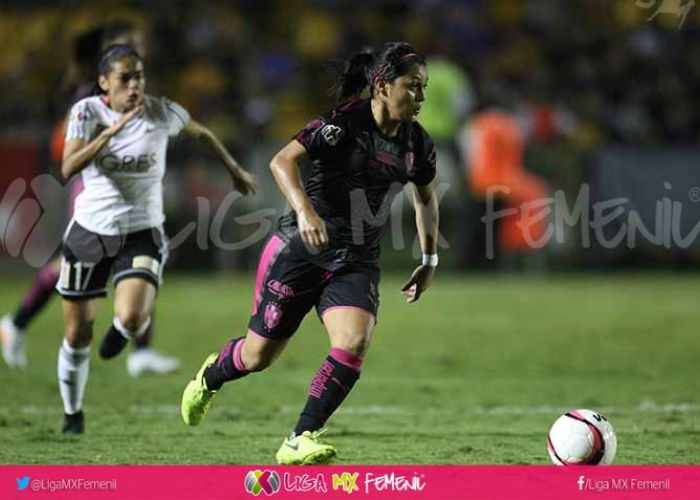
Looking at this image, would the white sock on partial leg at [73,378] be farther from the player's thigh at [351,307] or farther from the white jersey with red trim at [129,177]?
the player's thigh at [351,307]

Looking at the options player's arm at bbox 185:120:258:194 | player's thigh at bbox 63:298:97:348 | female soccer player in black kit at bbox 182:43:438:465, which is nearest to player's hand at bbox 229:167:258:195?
player's arm at bbox 185:120:258:194

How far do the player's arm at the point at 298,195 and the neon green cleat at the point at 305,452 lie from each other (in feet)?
2.78

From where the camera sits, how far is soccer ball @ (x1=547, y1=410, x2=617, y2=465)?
598 centimetres

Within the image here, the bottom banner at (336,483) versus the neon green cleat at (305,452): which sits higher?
the neon green cleat at (305,452)

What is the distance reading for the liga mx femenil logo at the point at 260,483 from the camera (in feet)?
17.6

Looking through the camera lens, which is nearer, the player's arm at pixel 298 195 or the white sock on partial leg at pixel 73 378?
the player's arm at pixel 298 195

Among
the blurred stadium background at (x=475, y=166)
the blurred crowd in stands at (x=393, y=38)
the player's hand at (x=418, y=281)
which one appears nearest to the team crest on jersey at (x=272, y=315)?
the player's hand at (x=418, y=281)

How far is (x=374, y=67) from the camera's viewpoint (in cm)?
623

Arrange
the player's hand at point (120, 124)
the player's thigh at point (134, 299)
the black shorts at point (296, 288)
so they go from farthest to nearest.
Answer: the player's thigh at point (134, 299) → the player's hand at point (120, 124) → the black shorts at point (296, 288)

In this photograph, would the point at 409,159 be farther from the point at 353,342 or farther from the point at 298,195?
the point at 353,342

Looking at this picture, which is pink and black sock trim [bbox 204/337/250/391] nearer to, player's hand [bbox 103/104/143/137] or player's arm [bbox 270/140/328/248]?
Answer: player's arm [bbox 270/140/328/248]

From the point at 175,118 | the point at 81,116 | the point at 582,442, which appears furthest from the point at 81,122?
the point at 582,442

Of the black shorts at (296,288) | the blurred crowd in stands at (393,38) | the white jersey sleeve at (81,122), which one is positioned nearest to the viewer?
the black shorts at (296,288)

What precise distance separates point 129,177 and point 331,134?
1873 mm
